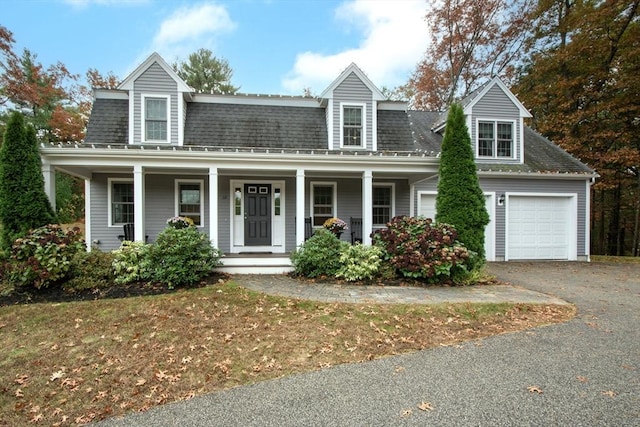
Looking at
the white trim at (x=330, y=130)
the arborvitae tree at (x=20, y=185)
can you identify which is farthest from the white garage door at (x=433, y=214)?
the arborvitae tree at (x=20, y=185)

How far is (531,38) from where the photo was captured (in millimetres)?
16891

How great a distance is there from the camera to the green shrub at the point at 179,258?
6707mm

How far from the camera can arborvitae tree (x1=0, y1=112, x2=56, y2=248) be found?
684 cm

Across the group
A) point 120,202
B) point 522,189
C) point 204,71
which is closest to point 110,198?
point 120,202

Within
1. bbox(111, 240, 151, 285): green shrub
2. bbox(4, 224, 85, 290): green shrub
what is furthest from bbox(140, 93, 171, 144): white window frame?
bbox(111, 240, 151, 285): green shrub

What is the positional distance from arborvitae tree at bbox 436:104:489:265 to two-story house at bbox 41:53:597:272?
2.31 feet

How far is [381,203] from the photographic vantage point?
11.1 metres

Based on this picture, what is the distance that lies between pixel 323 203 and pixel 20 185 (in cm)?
775

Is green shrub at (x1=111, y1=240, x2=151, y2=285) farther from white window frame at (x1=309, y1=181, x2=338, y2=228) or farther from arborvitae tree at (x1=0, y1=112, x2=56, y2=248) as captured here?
white window frame at (x1=309, y1=181, x2=338, y2=228)

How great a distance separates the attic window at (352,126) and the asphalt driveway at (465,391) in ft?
25.1

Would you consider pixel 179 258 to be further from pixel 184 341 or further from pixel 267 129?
pixel 267 129

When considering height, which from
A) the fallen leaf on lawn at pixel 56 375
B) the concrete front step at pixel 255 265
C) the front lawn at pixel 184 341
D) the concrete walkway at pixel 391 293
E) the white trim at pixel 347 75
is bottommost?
the fallen leaf on lawn at pixel 56 375

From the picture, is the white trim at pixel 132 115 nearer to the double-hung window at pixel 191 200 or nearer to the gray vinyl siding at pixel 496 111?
the double-hung window at pixel 191 200

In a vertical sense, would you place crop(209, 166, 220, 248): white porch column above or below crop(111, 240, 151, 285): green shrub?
above
